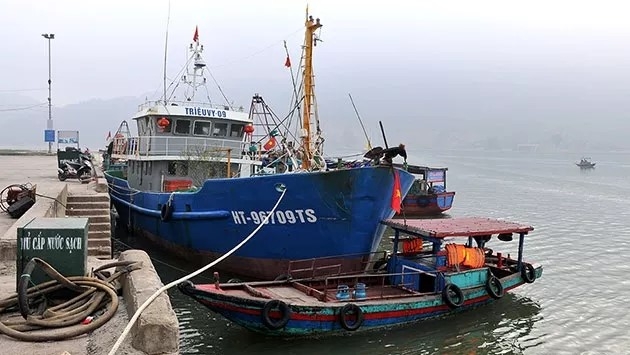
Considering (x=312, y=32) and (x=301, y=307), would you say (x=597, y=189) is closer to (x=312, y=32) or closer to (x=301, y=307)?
(x=312, y=32)

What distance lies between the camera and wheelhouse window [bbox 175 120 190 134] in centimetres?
1755

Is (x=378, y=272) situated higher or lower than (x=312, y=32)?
lower

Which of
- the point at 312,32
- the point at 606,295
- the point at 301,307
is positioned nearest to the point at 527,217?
the point at 606,295

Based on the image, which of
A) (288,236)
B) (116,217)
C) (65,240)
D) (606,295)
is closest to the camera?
(65,240)

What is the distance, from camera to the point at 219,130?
18141 mm

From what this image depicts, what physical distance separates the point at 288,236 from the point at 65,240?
770 centimetres

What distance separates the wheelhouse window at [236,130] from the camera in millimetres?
18361

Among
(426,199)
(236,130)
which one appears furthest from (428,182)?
(236,130)

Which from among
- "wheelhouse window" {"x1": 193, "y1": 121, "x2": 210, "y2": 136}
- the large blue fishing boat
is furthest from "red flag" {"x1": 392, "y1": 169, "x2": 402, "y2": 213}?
"wheelhouse window" {"x1": 193, "y1": 121, "x2": 210, "y2": 136}

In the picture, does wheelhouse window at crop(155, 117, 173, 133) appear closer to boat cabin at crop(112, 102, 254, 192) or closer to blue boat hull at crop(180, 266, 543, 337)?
boat cabin at crop(112, 102, 254, 192)

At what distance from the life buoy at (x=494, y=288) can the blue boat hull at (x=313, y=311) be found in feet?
5.24

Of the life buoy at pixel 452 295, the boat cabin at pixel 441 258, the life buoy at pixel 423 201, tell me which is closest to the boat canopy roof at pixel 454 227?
the boat cabin at pixel 441 258

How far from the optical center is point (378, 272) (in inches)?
493

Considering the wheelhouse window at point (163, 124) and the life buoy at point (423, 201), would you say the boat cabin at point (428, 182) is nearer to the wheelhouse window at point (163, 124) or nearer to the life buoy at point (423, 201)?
the life buoy at point (423, 201)
